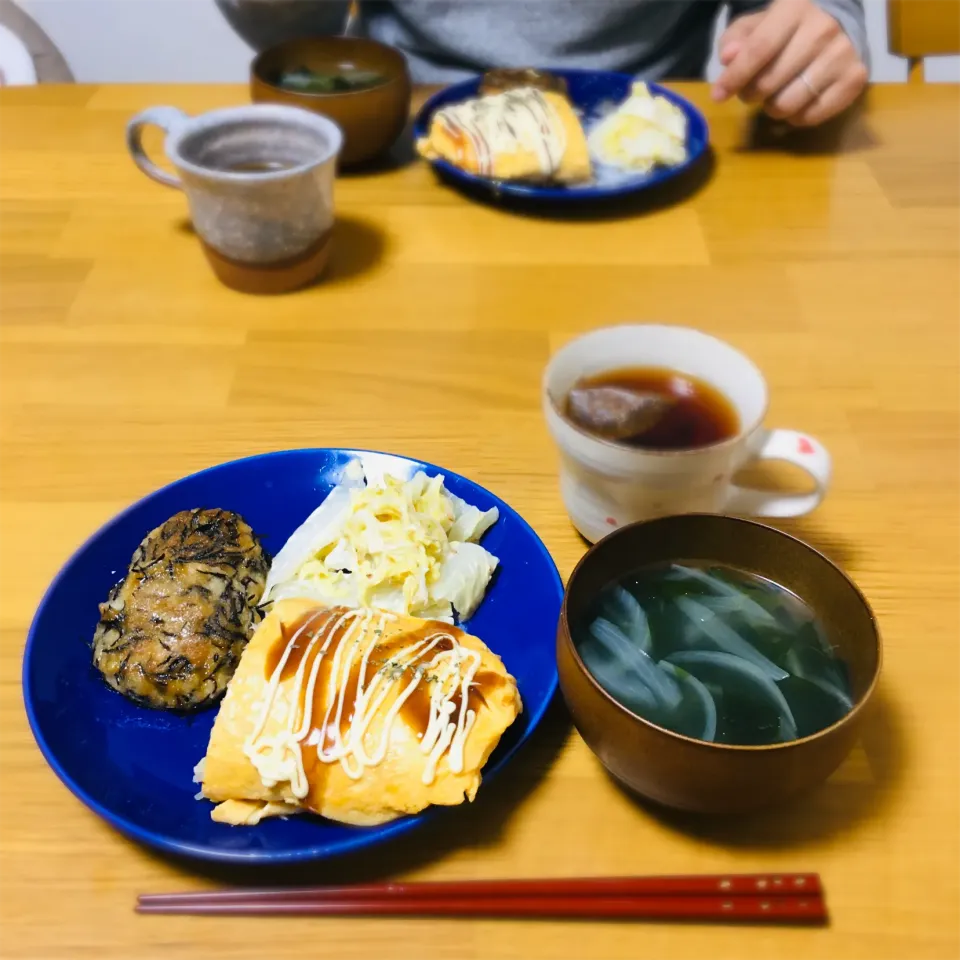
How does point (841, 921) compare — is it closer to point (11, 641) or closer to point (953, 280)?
point (11, 641)

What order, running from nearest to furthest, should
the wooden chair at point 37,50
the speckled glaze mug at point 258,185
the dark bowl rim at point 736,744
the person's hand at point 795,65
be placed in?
1. the dark bowl rim at point 736,744
2. the speckled glaze mug at point 258,185
3. the person's hand at point 795,65
4. the wooden chair at point 37,50

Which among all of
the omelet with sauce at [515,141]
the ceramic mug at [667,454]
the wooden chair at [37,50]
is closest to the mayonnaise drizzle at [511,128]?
the omelet with sauce at [515,141]

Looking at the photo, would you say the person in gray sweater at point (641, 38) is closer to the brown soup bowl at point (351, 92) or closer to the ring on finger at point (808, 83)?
the ring on finger at point (808, 83)

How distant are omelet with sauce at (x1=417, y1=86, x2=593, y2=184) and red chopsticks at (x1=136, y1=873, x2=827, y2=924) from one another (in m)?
1.03

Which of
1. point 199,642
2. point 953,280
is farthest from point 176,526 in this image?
A: point 953,280

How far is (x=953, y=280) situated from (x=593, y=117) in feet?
2.13

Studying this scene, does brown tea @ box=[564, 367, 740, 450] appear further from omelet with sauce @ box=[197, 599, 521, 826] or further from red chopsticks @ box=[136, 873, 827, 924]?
red chopsticks @ box=[136, 873, 827, 924]

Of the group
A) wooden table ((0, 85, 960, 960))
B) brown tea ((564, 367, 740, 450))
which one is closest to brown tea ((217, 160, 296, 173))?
wooden table ((0, 85, 960, 960))

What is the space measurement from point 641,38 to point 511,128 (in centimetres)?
57

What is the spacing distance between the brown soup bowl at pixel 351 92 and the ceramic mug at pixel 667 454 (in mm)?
725

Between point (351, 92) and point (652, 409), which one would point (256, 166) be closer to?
point (351, 92)

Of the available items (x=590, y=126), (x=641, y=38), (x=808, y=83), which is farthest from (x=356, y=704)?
(x=641, y=38)

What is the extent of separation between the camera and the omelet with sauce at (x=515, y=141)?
132cm

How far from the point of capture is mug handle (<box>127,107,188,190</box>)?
121 centimetres
